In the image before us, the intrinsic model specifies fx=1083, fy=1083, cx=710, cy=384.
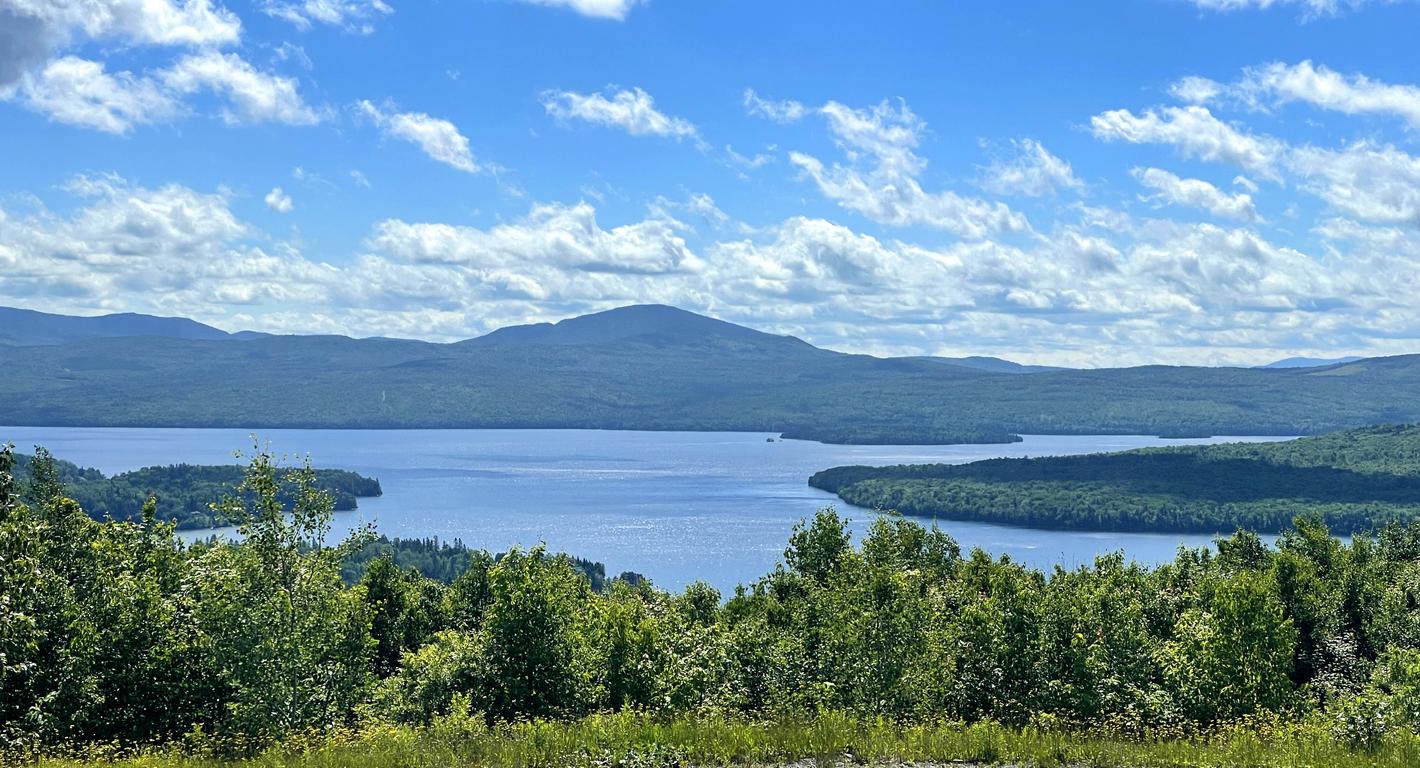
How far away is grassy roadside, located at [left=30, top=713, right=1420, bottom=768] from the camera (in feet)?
69.8

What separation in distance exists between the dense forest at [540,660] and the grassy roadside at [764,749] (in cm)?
23

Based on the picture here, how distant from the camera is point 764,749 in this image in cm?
2216

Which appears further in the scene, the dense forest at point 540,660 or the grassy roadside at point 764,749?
the dense forest at point 540,660

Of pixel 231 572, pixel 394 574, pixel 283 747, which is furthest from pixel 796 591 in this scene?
pixel 283 747

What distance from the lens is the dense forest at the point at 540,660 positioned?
25516 millimetres

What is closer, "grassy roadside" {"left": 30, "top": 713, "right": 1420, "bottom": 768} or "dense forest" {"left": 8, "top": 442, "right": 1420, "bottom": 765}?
"grassy roadside" {"left": 30, "top": 713, "right": 1420, "bottom": 768}

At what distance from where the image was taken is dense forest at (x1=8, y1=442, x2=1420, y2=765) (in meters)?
25.5

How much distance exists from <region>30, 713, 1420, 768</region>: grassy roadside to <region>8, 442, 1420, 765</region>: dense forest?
230 mm

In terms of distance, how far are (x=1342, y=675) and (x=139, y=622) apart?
49.3 m

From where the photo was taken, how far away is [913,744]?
74.1 ft

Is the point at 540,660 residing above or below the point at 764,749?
below

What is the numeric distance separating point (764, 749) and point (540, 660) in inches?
432

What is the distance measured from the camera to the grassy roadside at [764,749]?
69.8 ft

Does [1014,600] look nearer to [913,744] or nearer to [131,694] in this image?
[913,744]
